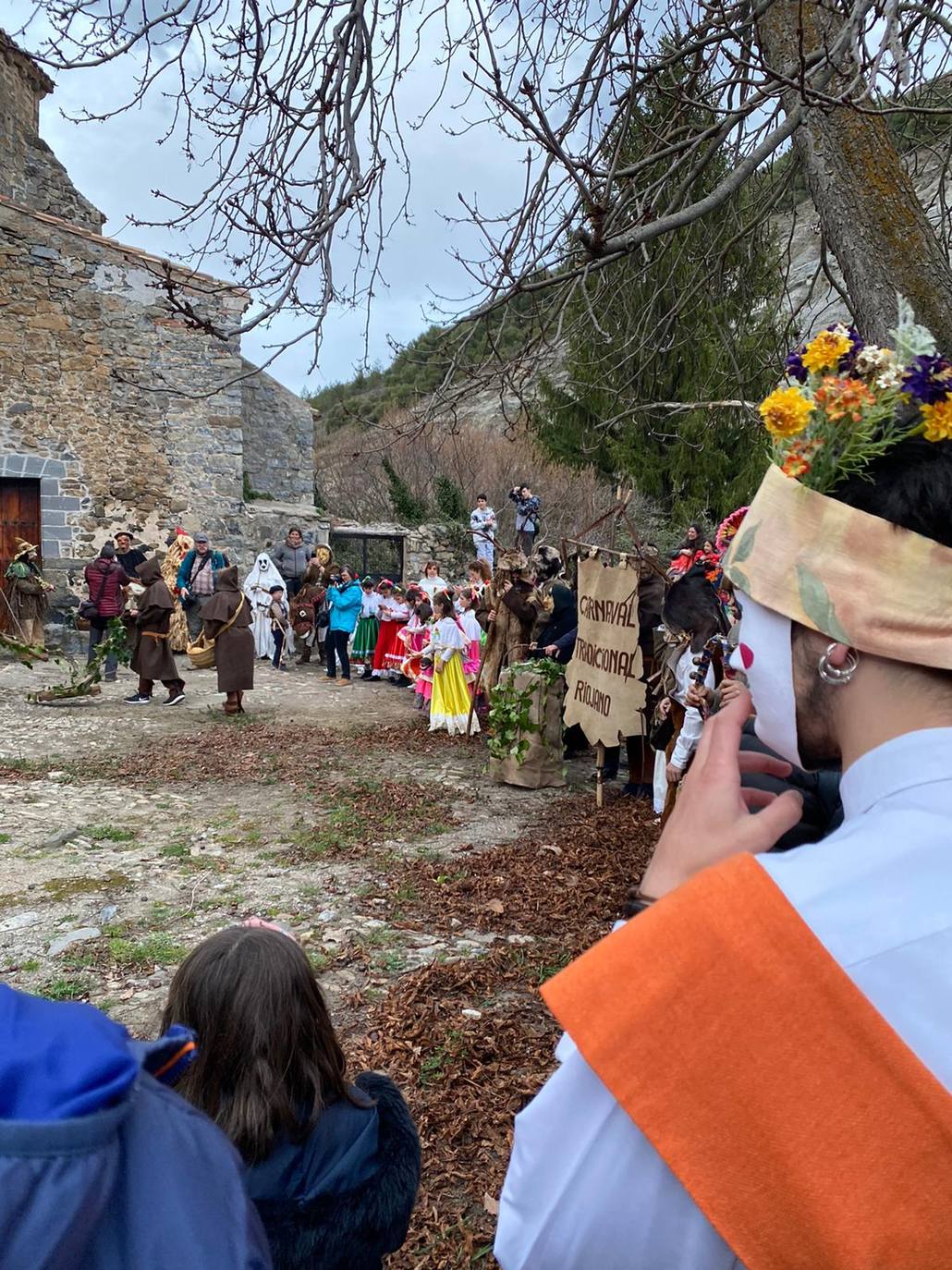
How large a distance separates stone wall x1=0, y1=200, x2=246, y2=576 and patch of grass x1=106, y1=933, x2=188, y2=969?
12.8 meters

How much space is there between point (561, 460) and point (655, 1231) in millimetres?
22712

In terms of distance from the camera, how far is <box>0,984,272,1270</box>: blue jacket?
0.67 m

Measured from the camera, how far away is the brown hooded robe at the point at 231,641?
1059cm

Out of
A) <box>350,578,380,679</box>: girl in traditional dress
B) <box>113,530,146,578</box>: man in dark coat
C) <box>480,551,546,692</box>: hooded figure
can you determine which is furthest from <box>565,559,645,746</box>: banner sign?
<box>113,530,146,578</box>: man in dark coat

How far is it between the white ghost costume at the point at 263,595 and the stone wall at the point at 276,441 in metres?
4.65

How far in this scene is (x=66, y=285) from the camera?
15.8 meters

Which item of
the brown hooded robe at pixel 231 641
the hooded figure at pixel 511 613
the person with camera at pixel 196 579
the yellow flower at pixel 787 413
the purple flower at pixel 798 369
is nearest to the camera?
the yellow flower at pixel 787 413

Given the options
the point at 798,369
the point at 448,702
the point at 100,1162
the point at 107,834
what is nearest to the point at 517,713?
the point at 448,702

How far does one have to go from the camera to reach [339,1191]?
175 cm

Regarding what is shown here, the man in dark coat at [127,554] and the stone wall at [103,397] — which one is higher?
the stone wall at [103,397]

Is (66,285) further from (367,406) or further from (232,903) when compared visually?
(367,406)

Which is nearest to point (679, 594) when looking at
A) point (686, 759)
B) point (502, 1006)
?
point (686, 759)

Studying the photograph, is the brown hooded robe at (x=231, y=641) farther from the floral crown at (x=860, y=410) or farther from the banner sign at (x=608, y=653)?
the floral crown at (x=860, y=410)

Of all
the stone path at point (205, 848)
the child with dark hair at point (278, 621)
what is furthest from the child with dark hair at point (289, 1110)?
the child with dark hair at point (278, 621)
